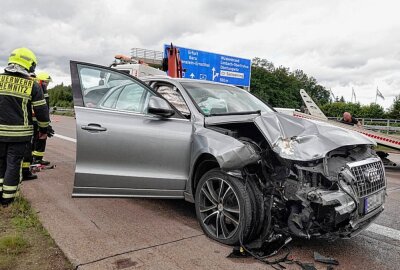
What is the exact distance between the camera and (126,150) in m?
3.79

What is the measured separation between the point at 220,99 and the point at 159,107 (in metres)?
0.98

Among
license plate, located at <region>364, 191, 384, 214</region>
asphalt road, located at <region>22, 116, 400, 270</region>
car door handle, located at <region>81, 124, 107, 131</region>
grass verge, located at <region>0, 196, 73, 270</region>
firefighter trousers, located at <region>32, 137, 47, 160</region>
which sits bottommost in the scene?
grass verge, located at <region>0, 196, 73, 270</region>

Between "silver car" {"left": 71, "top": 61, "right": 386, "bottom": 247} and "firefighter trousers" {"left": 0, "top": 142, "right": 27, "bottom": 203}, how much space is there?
1.36 meters

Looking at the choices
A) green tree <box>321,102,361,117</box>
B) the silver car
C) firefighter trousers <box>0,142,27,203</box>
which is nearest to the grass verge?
firefighter trousers <box>0,142,27,203</box>

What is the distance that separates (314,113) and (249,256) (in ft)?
34.6

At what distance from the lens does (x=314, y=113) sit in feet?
42.5

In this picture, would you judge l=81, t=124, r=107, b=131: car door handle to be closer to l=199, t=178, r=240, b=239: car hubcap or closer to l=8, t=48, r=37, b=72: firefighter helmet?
l=199, t=178, r=240, b=239: car hubcap

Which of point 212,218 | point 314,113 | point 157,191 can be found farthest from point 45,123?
point 314,113

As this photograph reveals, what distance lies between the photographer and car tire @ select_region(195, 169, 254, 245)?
329cm

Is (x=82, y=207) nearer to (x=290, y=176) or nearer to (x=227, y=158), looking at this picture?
(x=227, y=158)

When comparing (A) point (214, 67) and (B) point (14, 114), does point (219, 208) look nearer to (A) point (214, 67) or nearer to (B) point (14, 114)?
(B) point (14, 114)

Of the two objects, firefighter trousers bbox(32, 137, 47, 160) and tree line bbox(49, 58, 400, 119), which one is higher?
tree line bbox(49, 58, 400, 119)

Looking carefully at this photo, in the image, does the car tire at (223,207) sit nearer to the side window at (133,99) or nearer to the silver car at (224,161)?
the silver car at (224,161)

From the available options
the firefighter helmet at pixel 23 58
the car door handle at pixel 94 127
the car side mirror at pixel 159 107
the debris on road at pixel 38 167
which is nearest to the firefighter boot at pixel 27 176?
the debris on road at pixel 38 167
